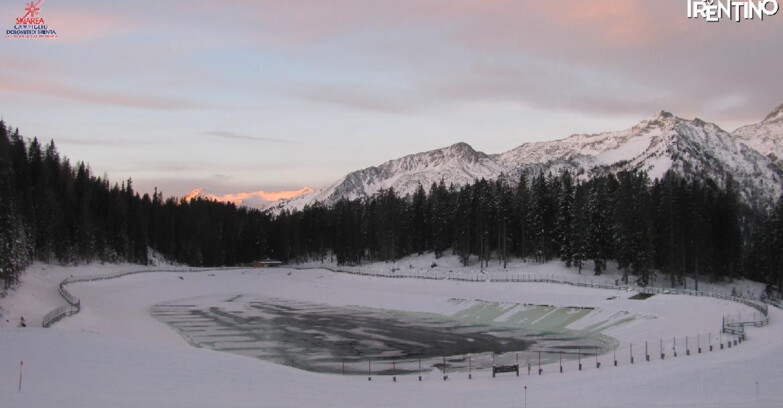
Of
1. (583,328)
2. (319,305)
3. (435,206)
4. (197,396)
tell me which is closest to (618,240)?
(583,328)

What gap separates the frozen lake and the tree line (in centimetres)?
2249

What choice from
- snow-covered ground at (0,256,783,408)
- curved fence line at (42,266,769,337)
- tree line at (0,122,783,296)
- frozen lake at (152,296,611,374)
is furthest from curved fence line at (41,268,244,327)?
frozen lake at (152,296,611,374)

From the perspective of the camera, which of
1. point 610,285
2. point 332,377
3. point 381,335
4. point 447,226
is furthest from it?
point 447,226

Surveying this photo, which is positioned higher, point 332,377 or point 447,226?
point 447,226

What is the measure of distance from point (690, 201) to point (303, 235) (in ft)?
367

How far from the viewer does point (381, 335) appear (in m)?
56.5

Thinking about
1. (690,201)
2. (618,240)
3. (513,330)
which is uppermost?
(690,201)

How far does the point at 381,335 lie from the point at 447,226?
245 ft

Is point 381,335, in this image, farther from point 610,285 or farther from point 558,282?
point 610,285

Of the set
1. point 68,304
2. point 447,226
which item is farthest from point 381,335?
point 447,226

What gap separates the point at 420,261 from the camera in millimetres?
130375

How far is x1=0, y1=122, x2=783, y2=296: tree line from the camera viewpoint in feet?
284

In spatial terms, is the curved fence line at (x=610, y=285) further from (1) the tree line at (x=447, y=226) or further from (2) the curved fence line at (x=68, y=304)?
(2) the curved fence line at (x=68, y=304)

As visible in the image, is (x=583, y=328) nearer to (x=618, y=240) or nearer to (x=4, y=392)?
(x=618, y=240)
